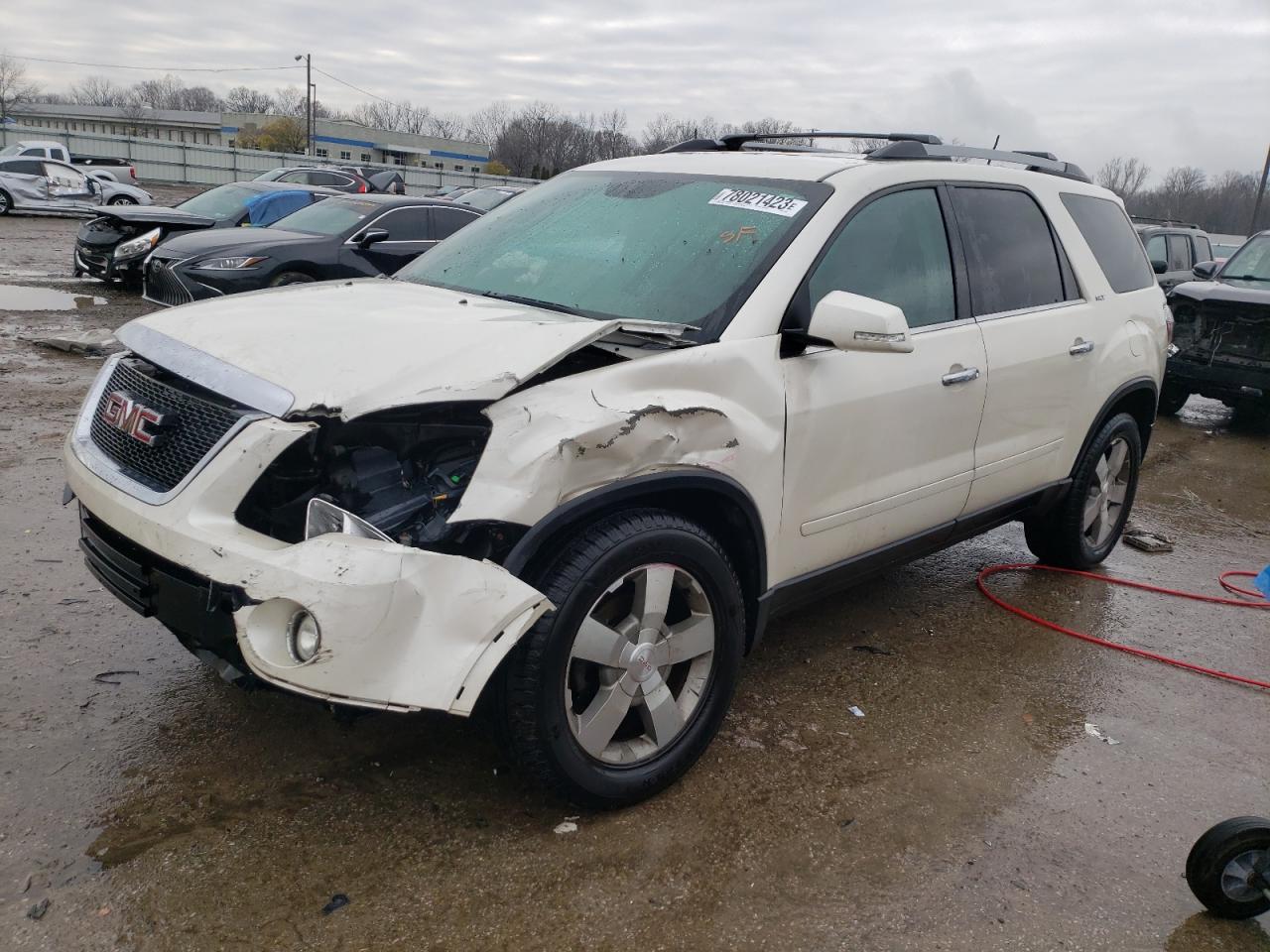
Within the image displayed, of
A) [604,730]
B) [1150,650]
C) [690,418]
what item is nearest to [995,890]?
[604,730]

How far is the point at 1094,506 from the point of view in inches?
199

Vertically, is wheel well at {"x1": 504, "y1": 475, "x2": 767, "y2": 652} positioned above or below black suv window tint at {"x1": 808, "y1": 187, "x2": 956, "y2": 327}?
below

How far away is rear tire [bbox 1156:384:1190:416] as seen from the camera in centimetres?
1011

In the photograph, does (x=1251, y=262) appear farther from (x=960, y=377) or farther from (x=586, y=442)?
(x=586, y=442)

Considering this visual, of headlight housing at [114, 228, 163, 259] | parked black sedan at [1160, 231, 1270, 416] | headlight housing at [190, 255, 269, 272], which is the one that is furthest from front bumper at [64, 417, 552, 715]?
headlight housing at [114, 228, 163, 259]

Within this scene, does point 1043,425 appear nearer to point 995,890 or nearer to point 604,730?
point 995,890

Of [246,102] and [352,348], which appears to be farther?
[246,102]

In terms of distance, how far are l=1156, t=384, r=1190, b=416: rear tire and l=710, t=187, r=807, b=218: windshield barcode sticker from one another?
322 inches

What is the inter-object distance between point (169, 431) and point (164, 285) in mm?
7288

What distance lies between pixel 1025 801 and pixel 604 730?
1408 millimetres

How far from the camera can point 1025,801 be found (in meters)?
3.16

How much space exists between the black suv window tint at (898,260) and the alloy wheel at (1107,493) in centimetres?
168

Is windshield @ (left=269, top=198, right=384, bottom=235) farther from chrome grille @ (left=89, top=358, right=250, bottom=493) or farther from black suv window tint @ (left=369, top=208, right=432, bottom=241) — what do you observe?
chrome grille @ (left=89, top=358, right=250, bottom=493)

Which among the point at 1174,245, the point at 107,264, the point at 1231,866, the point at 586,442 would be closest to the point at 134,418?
the point at 586,442
